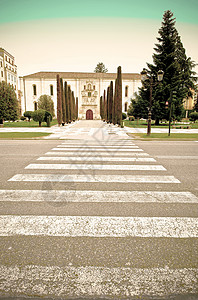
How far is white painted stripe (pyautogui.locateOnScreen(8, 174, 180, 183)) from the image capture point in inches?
203

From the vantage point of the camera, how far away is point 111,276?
2.12m

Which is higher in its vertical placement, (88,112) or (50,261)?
(88,112)

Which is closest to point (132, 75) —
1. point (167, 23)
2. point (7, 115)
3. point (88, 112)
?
point (88, 112)

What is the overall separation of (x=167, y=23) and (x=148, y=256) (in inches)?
1520

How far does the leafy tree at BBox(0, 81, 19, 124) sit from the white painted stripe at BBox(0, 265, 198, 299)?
1230 inches

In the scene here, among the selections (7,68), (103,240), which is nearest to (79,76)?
(7,68)

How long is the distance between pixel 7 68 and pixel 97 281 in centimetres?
6598

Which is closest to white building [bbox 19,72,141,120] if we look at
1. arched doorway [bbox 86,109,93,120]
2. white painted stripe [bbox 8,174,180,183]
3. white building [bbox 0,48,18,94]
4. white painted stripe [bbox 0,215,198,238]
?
arched doorway [bbox 86,109,93,120]

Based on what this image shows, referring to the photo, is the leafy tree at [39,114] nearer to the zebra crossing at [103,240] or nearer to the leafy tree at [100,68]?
the zebra crossing at [103,240]

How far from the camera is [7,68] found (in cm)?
5781

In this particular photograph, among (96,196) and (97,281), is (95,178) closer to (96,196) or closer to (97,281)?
(96,196)

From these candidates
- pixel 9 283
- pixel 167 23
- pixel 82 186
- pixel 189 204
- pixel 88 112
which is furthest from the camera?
pixel 88 112

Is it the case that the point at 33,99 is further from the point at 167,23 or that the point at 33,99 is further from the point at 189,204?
the point at 189,204

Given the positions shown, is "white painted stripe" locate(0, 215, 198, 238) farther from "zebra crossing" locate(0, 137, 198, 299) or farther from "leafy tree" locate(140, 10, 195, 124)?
"leafy tree" locate(140, 10, 195, 124)
